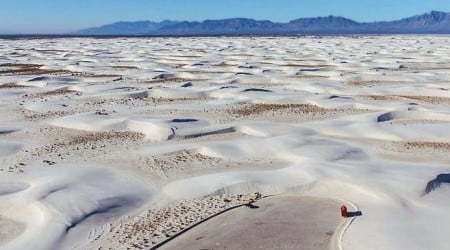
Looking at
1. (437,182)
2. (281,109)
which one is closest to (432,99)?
(281,109)

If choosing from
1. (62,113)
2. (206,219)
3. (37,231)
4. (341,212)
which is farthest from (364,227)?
(62,113)

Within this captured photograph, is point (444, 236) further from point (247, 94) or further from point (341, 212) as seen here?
point (247, 94)

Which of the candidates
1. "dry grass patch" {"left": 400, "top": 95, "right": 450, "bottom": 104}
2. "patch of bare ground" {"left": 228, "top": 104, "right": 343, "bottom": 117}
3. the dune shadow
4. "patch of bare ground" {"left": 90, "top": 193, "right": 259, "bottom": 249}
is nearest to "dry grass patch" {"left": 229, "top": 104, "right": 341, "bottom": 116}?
"patch of bare ground" {"left": 228, "top": 104, "right": 343, "bottom": 117}

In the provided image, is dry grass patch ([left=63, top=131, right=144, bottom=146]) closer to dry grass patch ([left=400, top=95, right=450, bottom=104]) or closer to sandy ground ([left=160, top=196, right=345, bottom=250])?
sandy ground ([left=160, top=196, right=345, bottom=250])

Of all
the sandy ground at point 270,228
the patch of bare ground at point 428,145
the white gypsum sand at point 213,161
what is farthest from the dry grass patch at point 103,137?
the patch of bare ground at point 428,145

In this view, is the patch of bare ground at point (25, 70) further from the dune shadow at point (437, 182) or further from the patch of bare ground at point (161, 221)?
the dune shadow at point (437, 182)

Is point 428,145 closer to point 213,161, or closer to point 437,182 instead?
point 437,182

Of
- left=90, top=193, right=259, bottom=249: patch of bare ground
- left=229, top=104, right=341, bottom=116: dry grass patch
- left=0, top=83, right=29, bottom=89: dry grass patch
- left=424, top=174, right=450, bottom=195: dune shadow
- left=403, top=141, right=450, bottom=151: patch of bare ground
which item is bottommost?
left=0, top=83, right=29, bottom=89: dry grass patch

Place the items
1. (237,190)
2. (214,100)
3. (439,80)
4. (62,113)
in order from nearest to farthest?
(237,190)
(62,113)
(214,100)
(439,80)
